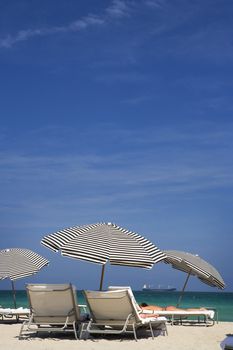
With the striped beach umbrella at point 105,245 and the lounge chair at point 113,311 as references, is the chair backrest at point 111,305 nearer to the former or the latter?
the lounge chair at point 113,311

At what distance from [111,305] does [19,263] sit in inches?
180

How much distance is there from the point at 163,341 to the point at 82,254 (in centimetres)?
186

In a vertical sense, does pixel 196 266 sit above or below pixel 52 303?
above

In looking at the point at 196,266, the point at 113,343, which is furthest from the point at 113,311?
the point at 196,266

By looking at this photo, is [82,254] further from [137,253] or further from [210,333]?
[210,333]

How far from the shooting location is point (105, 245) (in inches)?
384

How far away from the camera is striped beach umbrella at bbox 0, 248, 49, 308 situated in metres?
13.2

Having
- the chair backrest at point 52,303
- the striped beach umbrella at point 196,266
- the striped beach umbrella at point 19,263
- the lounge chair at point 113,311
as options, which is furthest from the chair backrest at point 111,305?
the striped beach umbrella at point 196,266

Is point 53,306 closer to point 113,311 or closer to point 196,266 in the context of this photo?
point 113,311

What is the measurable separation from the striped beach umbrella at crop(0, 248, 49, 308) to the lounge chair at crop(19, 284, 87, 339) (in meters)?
3.46

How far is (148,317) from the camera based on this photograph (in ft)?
32.9

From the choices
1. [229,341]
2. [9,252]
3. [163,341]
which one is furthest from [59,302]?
[229,341]

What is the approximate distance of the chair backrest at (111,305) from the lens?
30.7 feet

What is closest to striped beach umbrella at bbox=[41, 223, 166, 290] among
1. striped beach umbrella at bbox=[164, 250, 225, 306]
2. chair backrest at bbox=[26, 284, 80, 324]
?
chair backrest at bbox=[26, 284, 80, 324]
